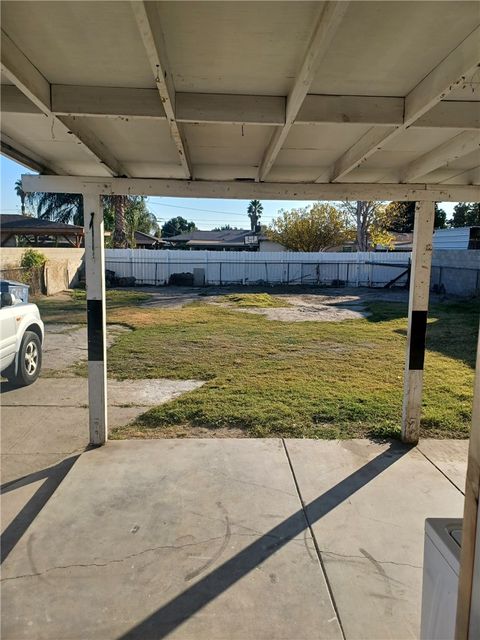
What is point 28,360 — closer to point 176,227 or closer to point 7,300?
point 7,300

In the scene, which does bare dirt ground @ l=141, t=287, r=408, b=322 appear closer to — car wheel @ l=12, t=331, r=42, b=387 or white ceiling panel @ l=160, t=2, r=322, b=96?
car wheel @ l=12, t=331, r=42, b=387

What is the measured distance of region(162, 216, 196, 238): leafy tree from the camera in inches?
2795

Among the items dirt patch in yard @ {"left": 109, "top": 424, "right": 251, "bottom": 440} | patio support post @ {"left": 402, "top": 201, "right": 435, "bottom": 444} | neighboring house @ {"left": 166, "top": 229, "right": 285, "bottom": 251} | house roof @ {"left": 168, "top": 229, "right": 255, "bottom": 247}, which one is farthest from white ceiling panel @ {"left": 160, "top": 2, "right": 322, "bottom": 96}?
house roof @ {"left": 168, "top": 229, "right": 255, "bottom": 247}

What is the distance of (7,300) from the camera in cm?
598

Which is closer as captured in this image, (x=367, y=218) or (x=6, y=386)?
(x=6, y=386)

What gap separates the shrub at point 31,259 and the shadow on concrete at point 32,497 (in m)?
14.3

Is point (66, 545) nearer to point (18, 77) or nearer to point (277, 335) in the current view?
point (18, 77)

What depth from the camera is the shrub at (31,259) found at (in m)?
16.7

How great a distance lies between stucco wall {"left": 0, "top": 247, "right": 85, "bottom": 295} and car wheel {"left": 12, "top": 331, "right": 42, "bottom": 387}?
9946 millimetres

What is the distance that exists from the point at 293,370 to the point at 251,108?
5.28 meters

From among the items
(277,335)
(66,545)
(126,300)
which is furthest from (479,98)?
(126,300)

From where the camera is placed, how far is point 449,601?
154 centimetres

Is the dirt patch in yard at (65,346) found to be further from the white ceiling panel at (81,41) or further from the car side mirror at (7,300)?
the white ceiling panel at (81,41)

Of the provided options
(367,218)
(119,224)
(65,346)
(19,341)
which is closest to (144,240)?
(119,224)
